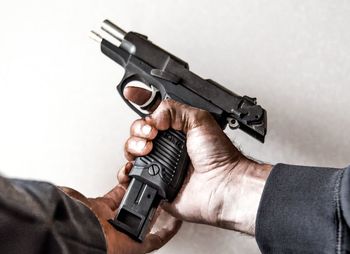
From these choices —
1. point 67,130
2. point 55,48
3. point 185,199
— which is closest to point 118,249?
point 185,199

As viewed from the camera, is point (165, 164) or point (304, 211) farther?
point (165, 164)

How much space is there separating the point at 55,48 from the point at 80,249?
0.50 metres

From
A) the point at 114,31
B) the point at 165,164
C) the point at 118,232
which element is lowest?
the point at 118,232

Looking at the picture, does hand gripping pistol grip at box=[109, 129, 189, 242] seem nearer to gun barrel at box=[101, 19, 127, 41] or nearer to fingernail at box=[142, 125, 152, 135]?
fingernail at box=[142, 125, 152, 135]

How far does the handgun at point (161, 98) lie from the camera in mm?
852

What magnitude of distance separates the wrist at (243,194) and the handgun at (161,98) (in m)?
0.05

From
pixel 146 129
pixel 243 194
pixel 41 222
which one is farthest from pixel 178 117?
pixel 41 222

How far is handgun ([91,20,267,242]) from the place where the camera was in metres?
0.85

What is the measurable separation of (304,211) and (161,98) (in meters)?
0.31

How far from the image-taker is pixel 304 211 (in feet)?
2.44

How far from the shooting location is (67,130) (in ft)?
3.22

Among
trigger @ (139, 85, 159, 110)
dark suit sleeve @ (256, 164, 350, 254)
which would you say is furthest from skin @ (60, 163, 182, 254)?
dark suit sleeve @ (256, 164, 350, 254)

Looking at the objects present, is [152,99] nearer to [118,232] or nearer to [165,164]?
[165,164]

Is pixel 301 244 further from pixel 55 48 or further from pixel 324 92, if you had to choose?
pixel 55 48
